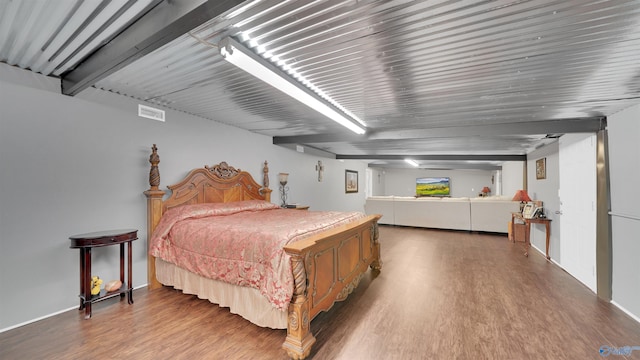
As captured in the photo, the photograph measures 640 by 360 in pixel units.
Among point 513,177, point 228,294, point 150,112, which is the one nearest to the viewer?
point 228,294

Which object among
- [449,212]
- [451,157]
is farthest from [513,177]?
[449,212]

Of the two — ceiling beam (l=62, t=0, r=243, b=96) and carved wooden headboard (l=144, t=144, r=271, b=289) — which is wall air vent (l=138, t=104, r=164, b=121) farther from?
ceiling beam (l=62, t=0, r=243, b=96)

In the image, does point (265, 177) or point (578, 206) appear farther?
point (265, 177)

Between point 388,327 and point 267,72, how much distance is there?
2375 mm

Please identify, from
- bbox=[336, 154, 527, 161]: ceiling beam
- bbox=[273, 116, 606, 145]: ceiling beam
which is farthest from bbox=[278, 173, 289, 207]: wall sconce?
bbox=[336, 154, 527, 161]: ceiling beam

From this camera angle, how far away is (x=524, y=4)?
53.2 inches

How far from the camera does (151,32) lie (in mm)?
1508

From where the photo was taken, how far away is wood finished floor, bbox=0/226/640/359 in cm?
195

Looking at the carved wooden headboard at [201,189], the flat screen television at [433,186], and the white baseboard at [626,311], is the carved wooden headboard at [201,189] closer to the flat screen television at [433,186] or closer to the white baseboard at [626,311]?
the white baseboard at [626,311]

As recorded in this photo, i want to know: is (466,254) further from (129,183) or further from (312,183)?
(129,183)

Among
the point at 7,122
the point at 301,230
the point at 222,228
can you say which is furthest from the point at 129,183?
the point at 301,230

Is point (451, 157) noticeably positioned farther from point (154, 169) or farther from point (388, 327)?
point (154, 169)

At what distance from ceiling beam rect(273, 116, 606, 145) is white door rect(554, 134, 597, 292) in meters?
0.20

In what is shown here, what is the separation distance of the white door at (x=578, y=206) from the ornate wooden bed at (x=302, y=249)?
258 cm
